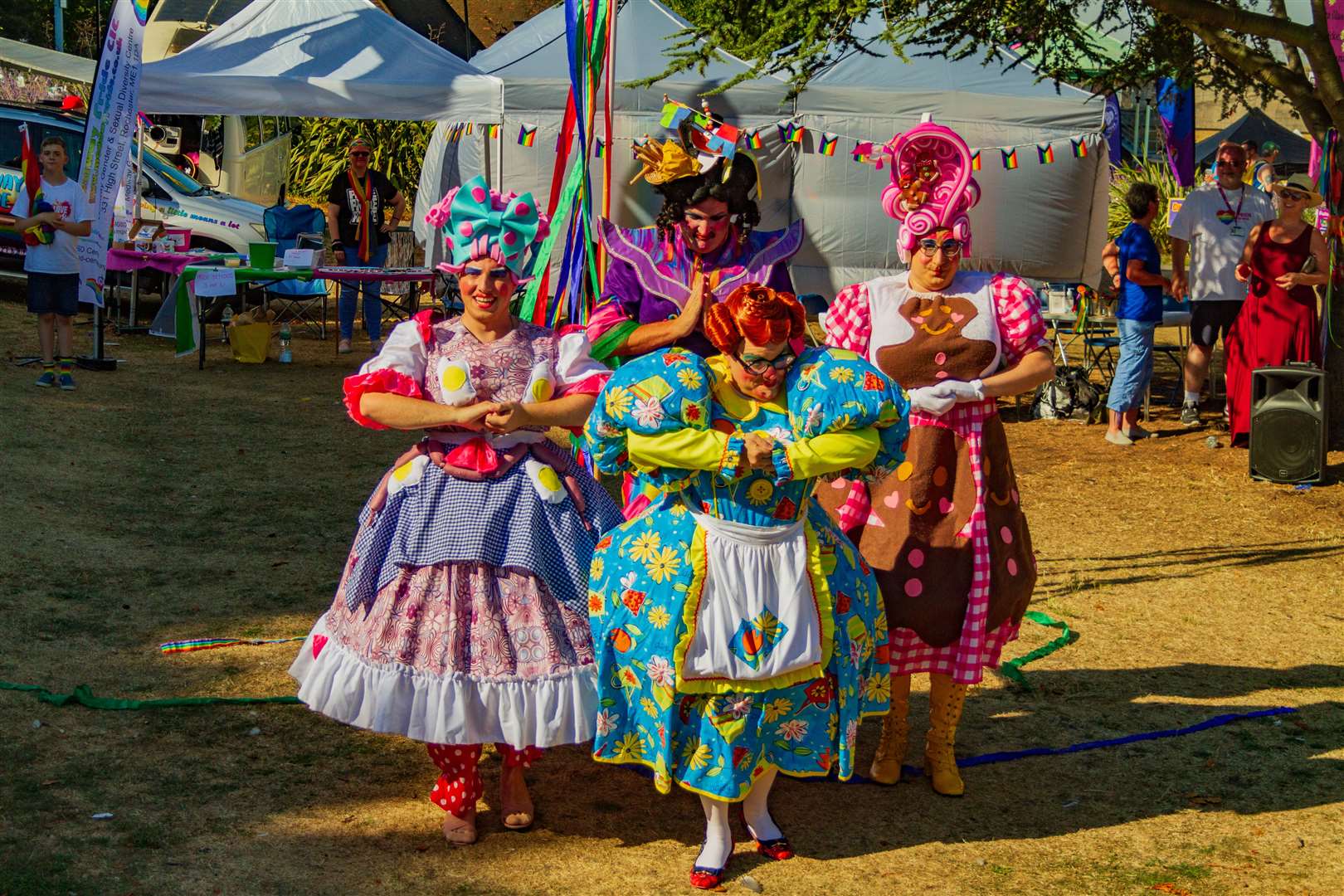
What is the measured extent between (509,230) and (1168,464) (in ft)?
23.3

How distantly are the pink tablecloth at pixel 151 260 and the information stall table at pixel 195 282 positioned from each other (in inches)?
12.2

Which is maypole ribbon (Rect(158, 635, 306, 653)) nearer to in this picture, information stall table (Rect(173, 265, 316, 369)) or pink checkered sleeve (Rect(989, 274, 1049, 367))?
pink checkered sleeve (Rect(989, 274, 1049, 367))

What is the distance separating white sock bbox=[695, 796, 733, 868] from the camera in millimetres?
4062

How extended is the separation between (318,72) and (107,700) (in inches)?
353

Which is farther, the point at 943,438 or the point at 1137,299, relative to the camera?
the point at 1137,299

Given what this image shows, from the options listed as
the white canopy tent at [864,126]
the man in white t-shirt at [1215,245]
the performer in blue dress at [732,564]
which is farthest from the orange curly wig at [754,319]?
the white canopy tent at [864,126]

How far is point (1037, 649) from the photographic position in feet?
20.6

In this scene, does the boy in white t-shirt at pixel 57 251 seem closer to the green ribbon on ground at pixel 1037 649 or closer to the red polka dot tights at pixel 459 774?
the green ribbon on ground at pixel 1037 649

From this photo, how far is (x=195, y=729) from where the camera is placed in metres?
5.06

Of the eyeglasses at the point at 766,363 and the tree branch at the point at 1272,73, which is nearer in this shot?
the eyeglasses at the point at 766,363

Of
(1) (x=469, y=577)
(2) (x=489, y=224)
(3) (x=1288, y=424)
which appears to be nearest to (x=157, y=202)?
(3) (x=1288, y=424)

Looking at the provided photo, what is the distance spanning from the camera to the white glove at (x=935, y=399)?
14.7ft

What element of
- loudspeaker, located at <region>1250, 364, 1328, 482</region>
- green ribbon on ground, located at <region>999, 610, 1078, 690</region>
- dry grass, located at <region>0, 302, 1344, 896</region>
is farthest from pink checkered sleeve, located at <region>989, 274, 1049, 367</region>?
loudspeaker, located at <region>1250, 364, 1328, 482</region>

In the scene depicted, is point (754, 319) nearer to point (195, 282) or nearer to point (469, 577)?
point (469, 577)
